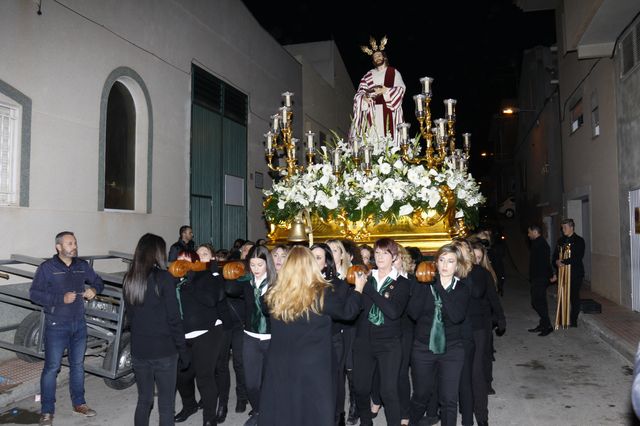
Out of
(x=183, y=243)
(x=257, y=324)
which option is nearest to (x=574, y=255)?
(x=257, y=324)

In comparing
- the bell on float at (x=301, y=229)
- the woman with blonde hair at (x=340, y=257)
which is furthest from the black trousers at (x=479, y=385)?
the bell on float at (x=301, y=229)

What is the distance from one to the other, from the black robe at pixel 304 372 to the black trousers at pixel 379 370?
1.19 m

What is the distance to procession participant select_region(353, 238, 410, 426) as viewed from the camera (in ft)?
16.1

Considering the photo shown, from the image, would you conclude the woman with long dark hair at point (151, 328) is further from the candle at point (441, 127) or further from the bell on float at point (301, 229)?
the candle at point (441, 127)

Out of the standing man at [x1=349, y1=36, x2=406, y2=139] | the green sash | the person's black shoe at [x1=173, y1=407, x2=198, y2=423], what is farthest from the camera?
the standing man at [x1=349, y1=36, x2=406, y2=139]

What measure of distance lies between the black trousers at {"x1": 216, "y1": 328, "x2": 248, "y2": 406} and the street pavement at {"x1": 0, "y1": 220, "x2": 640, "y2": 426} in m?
0.24

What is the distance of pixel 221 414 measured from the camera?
5.77m

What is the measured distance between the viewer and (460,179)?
7.50m

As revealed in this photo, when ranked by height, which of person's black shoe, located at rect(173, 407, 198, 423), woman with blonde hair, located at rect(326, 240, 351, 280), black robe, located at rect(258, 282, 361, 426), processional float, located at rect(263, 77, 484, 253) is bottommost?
person's black shoe, located at rect(173, 407, 198, 423)

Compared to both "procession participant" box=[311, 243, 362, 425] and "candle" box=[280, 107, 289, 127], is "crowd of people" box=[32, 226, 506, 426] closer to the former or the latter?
"procession participant" box=[311, 243, 362, 425]

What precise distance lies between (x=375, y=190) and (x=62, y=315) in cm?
393

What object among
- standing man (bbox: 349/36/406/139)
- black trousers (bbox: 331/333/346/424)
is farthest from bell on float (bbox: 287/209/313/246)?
black trousers (bbox: 331/333/346/424)

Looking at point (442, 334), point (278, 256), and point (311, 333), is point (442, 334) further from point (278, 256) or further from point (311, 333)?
point (278, 256)

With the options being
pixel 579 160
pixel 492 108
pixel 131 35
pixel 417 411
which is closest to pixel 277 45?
pixel 131 35
